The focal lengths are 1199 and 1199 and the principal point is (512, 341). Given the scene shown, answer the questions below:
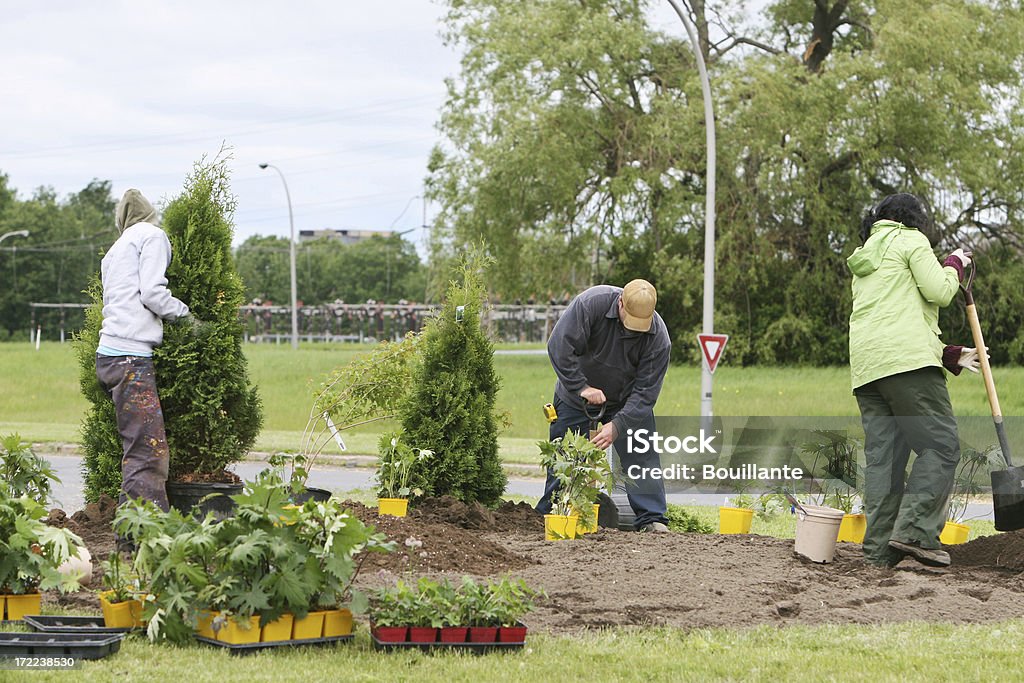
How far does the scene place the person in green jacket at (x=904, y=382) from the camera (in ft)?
22.2

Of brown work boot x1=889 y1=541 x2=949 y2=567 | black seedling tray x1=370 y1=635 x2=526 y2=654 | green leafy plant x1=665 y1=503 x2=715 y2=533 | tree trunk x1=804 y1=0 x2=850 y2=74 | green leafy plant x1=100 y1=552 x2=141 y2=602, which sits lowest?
green leafy plant x1=665 y1=503 x2=715 y2=533

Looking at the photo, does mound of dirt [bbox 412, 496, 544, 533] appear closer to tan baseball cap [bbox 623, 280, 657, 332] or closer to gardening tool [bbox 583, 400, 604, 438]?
gardening tool [bbox 583, 400, 604, 438]

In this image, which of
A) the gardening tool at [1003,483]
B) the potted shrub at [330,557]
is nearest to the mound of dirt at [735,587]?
the gardening tool at [1003,483]

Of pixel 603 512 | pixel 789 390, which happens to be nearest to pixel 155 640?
pixel 603 512

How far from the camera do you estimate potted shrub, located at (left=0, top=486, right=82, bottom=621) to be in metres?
5.29

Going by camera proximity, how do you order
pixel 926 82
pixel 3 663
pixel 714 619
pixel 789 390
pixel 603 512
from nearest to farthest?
pixel 3 663 < pixel 714 619 < pixel 603 512 < pixel 789 390 < pixel 926 82

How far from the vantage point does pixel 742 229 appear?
30.5 m

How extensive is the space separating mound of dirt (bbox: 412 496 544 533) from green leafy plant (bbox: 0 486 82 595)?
2.80m

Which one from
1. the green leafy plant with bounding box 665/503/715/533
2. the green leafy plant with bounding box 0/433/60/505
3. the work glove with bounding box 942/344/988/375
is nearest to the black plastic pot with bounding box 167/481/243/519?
the green leafy plant with bounding box 0/433/60/505

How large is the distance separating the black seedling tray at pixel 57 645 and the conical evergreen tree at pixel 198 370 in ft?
10.1

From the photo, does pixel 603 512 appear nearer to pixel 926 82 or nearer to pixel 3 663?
pixel 3 663

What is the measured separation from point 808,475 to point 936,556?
125 centimetres

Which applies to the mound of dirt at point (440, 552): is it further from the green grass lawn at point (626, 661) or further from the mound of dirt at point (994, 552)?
the mound of dirt at point (994, 552)

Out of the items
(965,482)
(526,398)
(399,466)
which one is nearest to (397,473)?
(399,466)
